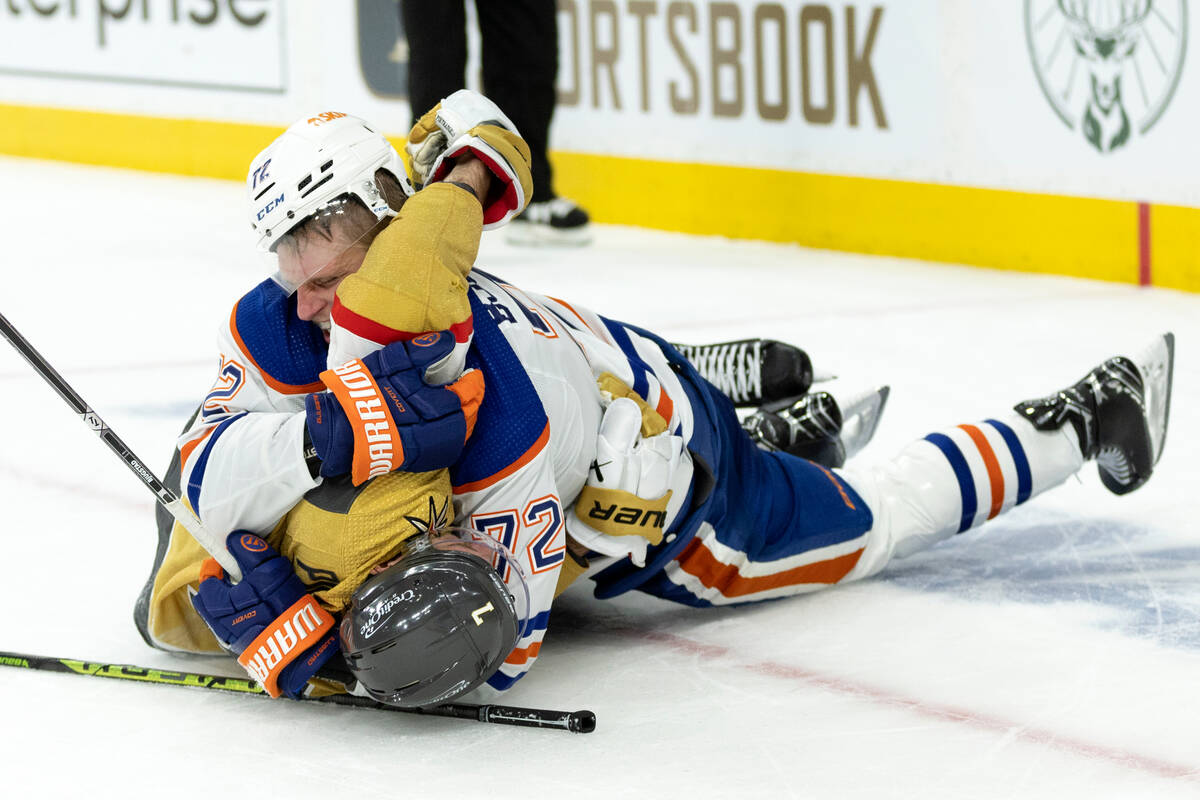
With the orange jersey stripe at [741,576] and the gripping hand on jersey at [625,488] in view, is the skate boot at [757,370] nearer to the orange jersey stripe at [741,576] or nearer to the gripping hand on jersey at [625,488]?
the orange jersey stripe at [741,576]

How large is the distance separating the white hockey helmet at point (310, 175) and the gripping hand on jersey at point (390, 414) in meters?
0.16

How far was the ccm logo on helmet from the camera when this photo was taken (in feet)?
5.66

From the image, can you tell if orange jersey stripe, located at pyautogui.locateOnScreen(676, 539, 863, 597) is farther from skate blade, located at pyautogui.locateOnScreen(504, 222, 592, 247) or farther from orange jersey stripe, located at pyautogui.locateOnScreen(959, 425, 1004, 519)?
skate blade, located at pyautogui.locateOnScreen(504, 222, 592, 247)

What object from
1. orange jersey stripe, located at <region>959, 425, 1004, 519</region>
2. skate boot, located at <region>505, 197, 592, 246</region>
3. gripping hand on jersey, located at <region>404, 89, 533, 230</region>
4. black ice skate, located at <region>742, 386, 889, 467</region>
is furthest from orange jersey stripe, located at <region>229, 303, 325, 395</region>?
skate boot, located at <region>505, 197, 592, 246</region>

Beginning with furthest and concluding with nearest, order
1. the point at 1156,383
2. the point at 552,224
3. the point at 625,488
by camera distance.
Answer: the point at 552,224 < the point at 1156,383 < the point at 625,488

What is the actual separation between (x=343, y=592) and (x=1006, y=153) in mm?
3175

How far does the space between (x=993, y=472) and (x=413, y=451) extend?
3.12ft

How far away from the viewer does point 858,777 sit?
5.44ft

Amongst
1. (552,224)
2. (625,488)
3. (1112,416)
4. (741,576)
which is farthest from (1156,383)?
(552,224)

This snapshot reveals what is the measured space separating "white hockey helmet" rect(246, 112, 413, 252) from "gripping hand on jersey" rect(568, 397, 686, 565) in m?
0.34

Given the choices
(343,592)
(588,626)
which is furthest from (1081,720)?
(343,592)

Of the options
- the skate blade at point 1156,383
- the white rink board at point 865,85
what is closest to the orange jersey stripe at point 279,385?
the skate blade at point 1156,383

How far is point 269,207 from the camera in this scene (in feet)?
5.69

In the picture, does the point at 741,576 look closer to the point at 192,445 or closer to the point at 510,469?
the point at 510,469
